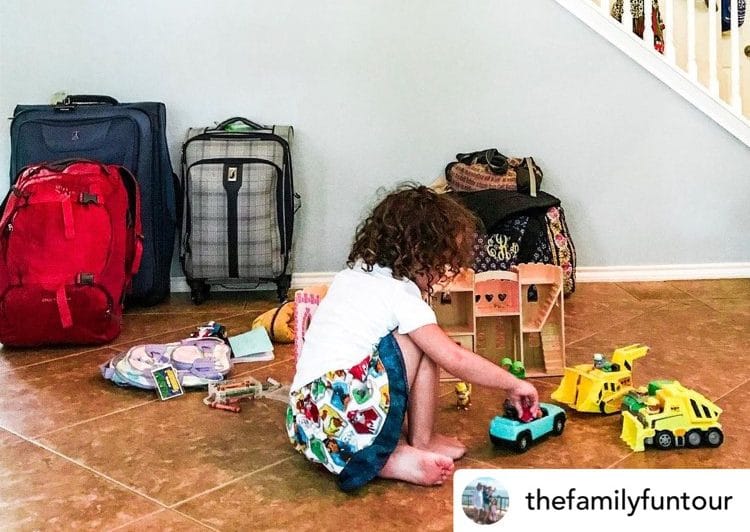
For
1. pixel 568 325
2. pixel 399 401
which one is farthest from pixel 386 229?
pixel 568 325

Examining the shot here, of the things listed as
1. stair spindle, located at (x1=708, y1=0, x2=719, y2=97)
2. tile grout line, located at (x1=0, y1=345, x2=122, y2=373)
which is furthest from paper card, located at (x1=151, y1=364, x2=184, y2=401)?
stair spindle, located at (x1=708, y1=0, x2=719, y2=97)

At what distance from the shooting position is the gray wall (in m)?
3.14

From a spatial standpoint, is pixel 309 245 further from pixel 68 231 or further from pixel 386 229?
pixel 386 229

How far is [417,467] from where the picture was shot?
63.2 inches

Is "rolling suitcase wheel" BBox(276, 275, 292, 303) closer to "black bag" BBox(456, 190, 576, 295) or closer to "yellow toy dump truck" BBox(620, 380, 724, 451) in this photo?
"black bag" BBox(456, 190, 576, 295)

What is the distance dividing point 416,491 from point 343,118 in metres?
1.85

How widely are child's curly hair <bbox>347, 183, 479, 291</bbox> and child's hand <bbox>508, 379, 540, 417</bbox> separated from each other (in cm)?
24

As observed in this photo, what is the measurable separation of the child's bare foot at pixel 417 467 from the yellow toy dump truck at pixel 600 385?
1.44 feet

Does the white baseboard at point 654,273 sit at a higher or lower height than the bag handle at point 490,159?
lower

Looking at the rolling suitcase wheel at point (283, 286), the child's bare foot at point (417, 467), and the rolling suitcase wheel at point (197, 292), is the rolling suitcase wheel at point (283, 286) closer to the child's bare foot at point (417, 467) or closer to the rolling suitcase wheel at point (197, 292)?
the rolling suitcase wheel at point (197, 292)

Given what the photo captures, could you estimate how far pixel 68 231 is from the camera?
2.55 metres

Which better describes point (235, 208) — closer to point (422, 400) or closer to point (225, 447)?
point (225, 447)

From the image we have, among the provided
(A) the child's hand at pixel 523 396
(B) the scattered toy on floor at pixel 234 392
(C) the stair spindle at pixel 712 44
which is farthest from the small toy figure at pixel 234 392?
A: (C) the stair spindle at pixel 712 44

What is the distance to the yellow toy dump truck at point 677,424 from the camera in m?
1.74
